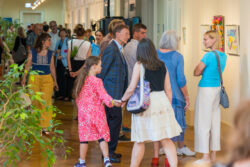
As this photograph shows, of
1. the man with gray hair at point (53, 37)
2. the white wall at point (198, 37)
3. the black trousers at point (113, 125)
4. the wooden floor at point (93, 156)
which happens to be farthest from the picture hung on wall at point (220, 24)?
the man with gray hair at point (53, 37)

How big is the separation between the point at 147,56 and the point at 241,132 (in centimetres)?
335

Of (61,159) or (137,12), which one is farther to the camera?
(137,12)

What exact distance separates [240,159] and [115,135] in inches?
180

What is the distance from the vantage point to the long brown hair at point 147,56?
15.6 feet

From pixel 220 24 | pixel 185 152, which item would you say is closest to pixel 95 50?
pixel 220 24

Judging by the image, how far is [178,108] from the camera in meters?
5.87

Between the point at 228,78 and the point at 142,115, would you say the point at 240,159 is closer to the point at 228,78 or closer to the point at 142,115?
the point at 142,115

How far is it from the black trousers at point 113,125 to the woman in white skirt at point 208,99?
94 cm

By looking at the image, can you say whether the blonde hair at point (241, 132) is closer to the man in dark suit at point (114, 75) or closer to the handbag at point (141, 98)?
the handbag at point (141, 98)

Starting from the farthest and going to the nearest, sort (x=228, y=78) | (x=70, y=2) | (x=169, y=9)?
(x=70, y=2), (x=169, y=9), (x=228, y=78)

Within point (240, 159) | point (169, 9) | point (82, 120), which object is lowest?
point (82, 120)

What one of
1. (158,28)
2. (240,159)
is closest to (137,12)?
(158,28)

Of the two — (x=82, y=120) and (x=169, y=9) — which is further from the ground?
(x=169, y=9)

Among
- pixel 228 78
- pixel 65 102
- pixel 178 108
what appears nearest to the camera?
pixel 178 108
